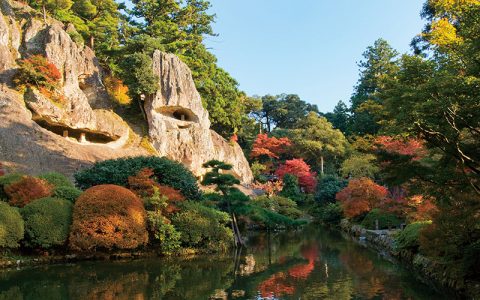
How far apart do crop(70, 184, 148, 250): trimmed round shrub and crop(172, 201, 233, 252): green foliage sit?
5.44 feet

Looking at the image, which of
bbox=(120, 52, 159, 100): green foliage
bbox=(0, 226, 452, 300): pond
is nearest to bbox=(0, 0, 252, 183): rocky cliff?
bbox=(120, 52, 159, 100): green foliage

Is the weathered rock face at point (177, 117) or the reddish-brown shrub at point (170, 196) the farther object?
the weathered rock face at point (177, 117)

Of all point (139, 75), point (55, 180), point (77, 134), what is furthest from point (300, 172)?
point (55, 180)

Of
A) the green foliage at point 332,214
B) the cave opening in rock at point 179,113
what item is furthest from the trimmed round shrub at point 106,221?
the green foliage at point 332,214

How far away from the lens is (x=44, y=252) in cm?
1368

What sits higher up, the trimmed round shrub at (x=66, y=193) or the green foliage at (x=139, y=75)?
the green foliage at (x=139, y=75)

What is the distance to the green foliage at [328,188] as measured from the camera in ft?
110

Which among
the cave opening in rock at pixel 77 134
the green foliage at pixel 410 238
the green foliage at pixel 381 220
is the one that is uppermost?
the cave opening in rock at pixel 77 134

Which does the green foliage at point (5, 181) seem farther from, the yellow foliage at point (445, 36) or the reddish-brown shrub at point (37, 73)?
the yellow foliage at point (445, 36)

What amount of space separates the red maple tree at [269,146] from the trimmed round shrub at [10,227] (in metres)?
29.2

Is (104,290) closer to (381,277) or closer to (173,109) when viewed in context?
(381,277)

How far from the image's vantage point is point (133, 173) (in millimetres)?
16750

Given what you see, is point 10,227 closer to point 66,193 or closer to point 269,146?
point 66,193

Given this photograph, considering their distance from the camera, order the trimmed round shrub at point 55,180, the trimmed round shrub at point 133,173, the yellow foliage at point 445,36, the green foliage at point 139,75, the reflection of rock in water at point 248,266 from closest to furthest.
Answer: the yellow foliage at point 445,36
the reflection of rock in water at point 248,266
the trimmed round shrub at point 55,180
the trimmed round shrub at point 133,173
the green foliage at point 139,75
